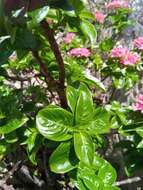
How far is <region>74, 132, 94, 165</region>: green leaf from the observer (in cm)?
148

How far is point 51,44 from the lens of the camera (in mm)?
1558

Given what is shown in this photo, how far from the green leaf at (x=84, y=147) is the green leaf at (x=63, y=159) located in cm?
4

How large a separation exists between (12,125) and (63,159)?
0.73 ft

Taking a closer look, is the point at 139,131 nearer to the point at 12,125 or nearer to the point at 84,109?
the point at 84,109

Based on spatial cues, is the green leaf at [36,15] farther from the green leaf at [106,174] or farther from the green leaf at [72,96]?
the green leaf at [106,174]

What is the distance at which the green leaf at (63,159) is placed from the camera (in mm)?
1517

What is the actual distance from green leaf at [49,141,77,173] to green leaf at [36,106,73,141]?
1.2 inches

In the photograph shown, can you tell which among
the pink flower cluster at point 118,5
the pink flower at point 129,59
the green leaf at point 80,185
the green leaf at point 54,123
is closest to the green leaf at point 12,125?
the green leaf at point 54,123

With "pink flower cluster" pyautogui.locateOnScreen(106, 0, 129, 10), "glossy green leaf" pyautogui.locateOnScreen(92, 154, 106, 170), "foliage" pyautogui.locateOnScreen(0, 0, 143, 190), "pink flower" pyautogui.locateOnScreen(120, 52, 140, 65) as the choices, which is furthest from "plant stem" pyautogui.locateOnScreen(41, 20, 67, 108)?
"pink flower cluster" pyautogui.locateOnScreen(106, 0, 129, 10)

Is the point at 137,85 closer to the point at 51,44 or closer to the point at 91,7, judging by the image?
the point at 91,7

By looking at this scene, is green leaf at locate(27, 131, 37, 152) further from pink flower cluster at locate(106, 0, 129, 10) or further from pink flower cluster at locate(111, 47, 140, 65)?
pink flower cluster at locate(106, 0, 129, 10)

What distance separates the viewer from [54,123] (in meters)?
1.50

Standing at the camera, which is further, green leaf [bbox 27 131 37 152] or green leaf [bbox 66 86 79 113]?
green leaf [bbox 27 131 37 152]

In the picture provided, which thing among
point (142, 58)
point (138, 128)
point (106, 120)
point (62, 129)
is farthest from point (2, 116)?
point (142, 58)
